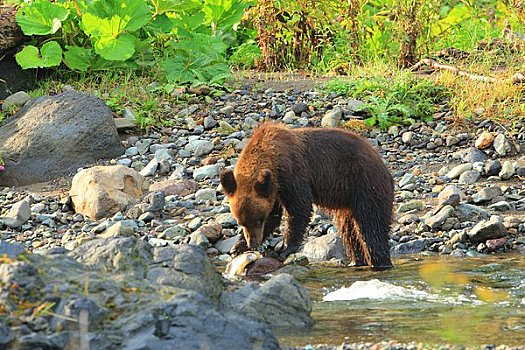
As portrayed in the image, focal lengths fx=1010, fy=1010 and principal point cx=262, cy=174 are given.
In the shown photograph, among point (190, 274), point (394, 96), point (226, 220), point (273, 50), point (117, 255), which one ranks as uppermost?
point (117, 255)

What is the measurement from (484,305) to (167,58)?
794 cm

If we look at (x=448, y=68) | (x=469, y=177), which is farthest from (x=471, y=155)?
(x=448, y=68)

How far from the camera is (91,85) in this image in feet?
44.8

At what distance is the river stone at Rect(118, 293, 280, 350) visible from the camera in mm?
4789

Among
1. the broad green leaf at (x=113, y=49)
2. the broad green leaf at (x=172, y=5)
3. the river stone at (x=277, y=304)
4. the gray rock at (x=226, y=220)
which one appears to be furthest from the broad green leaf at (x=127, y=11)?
the river stone at (x=277, y=304)

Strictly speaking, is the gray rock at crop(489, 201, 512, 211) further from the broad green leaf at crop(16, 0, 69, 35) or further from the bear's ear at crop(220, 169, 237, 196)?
the broad green leaf at crop(16, 0, 69, 35)

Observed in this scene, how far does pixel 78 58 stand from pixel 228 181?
5.59 metres

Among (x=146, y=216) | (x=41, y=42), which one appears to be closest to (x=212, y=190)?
(x=146, y=216)

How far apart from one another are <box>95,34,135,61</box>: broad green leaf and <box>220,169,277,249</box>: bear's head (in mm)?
4972

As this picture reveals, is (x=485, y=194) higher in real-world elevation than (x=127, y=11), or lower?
lower

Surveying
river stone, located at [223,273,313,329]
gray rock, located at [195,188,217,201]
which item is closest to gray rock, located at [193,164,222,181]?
gray rock, located at [195,188,217,201]

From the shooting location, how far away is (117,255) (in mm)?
5805

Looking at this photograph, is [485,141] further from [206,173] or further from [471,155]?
[206,173]

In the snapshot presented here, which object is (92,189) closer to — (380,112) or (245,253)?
(245,253)
